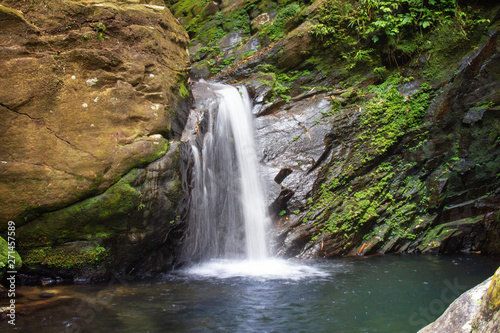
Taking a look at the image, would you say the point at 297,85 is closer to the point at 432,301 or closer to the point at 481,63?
the point at 481,63

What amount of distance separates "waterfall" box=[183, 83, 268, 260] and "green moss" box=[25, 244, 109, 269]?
185 cm

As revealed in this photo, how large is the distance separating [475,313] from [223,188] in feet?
20.5

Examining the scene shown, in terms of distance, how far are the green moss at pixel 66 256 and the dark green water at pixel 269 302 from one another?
14.8 inches

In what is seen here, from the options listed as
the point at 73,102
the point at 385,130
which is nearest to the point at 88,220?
the point at 73,102

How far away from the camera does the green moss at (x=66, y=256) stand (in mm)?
4871

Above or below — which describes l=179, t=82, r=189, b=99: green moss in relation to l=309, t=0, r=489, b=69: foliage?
below

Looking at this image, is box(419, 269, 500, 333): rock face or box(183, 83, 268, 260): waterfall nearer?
box(419, 269, 500, 333): rock face

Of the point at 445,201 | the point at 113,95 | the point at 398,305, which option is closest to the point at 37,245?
the point at 113,95

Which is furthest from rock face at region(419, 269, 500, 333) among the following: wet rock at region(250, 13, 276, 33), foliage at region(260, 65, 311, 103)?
wet rock at region(250, 13, 276, 33)

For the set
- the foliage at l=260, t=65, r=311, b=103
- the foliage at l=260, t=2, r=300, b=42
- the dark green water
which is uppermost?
the foliage at l=260, t=2, r=300, b=42

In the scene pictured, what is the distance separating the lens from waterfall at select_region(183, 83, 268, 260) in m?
6.94

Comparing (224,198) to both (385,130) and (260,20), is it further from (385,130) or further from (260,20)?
(260,20)

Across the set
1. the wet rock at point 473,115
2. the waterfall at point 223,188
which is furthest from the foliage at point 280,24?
the wet rock at point 473,115

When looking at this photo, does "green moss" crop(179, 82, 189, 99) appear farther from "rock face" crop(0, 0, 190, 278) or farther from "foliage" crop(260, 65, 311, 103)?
"foliage" crop(260, 65, 311, 103)
